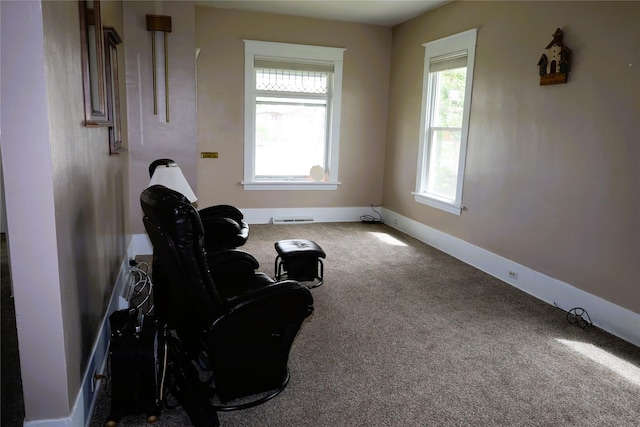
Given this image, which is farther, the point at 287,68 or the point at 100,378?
the point at 287,68

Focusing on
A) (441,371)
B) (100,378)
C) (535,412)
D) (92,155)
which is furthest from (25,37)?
(535,412)

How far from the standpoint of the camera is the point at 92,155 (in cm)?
252

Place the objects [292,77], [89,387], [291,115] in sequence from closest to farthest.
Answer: [89,387] → [292,77] → [291,115]

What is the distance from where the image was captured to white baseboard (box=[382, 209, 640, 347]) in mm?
3102

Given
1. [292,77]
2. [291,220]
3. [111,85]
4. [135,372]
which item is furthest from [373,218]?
[135,372]

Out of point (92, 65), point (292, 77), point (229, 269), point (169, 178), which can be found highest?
point (292, 77)

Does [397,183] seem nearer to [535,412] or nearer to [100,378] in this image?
[535,412]

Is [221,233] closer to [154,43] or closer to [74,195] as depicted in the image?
[74,195]

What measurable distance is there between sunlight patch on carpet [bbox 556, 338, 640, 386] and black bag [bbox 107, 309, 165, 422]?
2510 mm

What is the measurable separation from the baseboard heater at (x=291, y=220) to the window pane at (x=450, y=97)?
7.07 ft

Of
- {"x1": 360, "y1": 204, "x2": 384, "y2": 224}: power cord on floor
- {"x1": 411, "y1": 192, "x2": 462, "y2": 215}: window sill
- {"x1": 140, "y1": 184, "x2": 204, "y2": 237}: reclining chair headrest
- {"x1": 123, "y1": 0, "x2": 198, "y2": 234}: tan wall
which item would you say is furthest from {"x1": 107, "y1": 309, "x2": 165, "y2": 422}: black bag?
{"x1": 360, "y1": 204, "x2": 384, "y2": 224}: power cord on floor

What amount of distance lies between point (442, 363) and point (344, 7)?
13.9 ft

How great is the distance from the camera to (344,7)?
17.6ft

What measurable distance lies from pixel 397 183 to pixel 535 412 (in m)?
4.24
